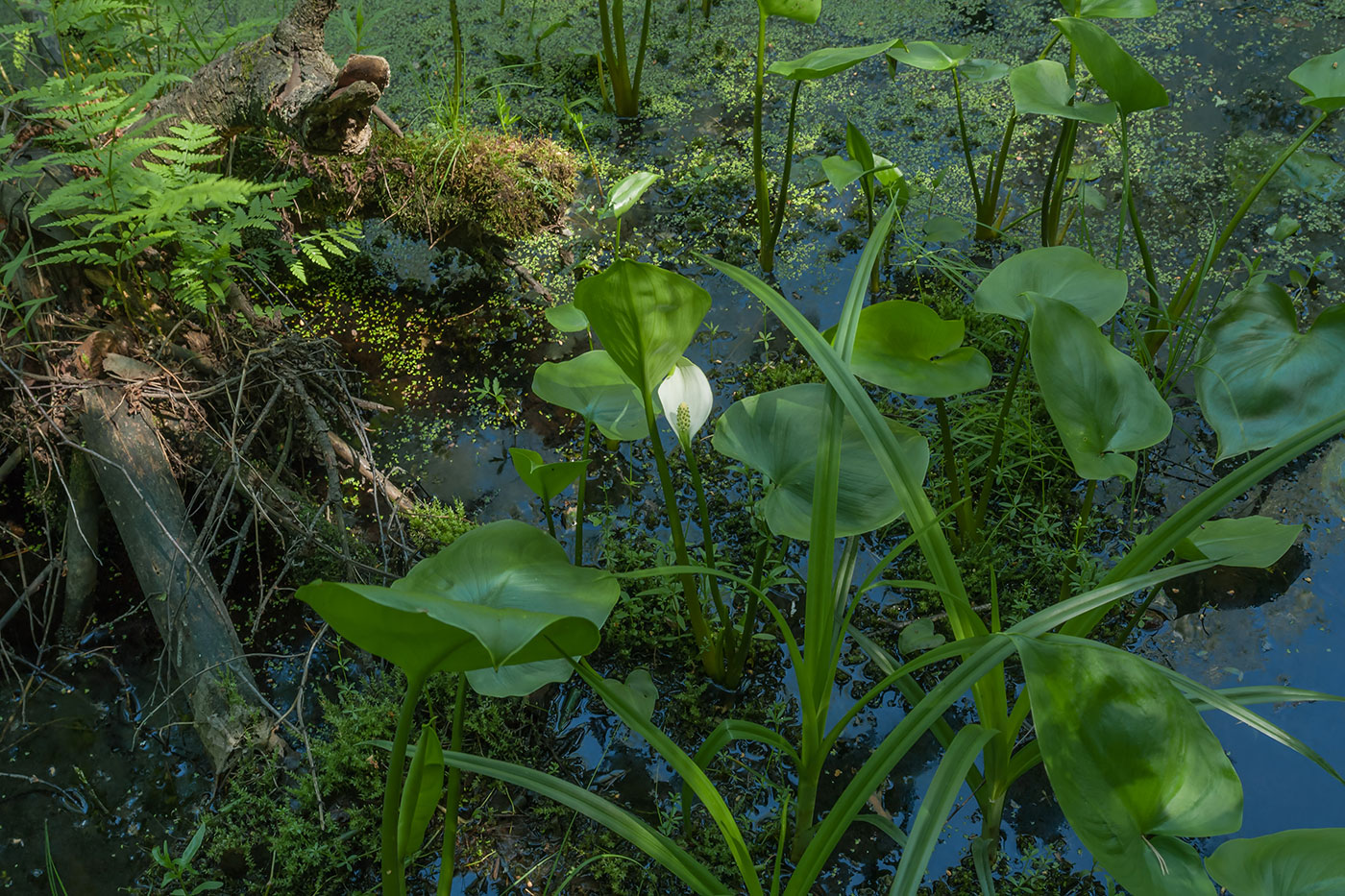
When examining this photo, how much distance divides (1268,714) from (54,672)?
2.00 meters

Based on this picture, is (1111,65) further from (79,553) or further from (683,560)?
(79,553)

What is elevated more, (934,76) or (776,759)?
(934,76)

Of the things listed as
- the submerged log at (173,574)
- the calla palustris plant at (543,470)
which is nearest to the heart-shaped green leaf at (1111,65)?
the calla palustris plant at (543,470)

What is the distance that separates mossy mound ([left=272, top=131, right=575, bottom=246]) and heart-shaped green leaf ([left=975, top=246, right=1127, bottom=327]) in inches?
48.1

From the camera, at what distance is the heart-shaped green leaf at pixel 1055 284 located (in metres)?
1.31

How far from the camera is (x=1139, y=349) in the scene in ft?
5.82

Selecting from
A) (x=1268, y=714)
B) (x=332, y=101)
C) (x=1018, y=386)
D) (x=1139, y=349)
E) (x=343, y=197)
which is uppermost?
(x=332, y=101)

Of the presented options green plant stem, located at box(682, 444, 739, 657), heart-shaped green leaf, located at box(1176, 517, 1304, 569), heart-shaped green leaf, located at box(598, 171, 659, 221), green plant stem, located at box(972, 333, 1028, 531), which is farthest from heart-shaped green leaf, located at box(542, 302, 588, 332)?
heart-shaped green leaf, located at box(1176, 517, 1304, 569)

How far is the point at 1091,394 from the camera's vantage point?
3.75ft

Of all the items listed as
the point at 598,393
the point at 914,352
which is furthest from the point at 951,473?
the point at 598,393

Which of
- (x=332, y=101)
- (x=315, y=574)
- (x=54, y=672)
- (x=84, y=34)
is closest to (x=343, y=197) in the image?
(x=332, y=101)

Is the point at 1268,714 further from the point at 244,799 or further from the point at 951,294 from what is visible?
the point at 244,799

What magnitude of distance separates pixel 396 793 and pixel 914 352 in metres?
0.87

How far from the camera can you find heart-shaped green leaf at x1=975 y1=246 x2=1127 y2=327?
131 cm
